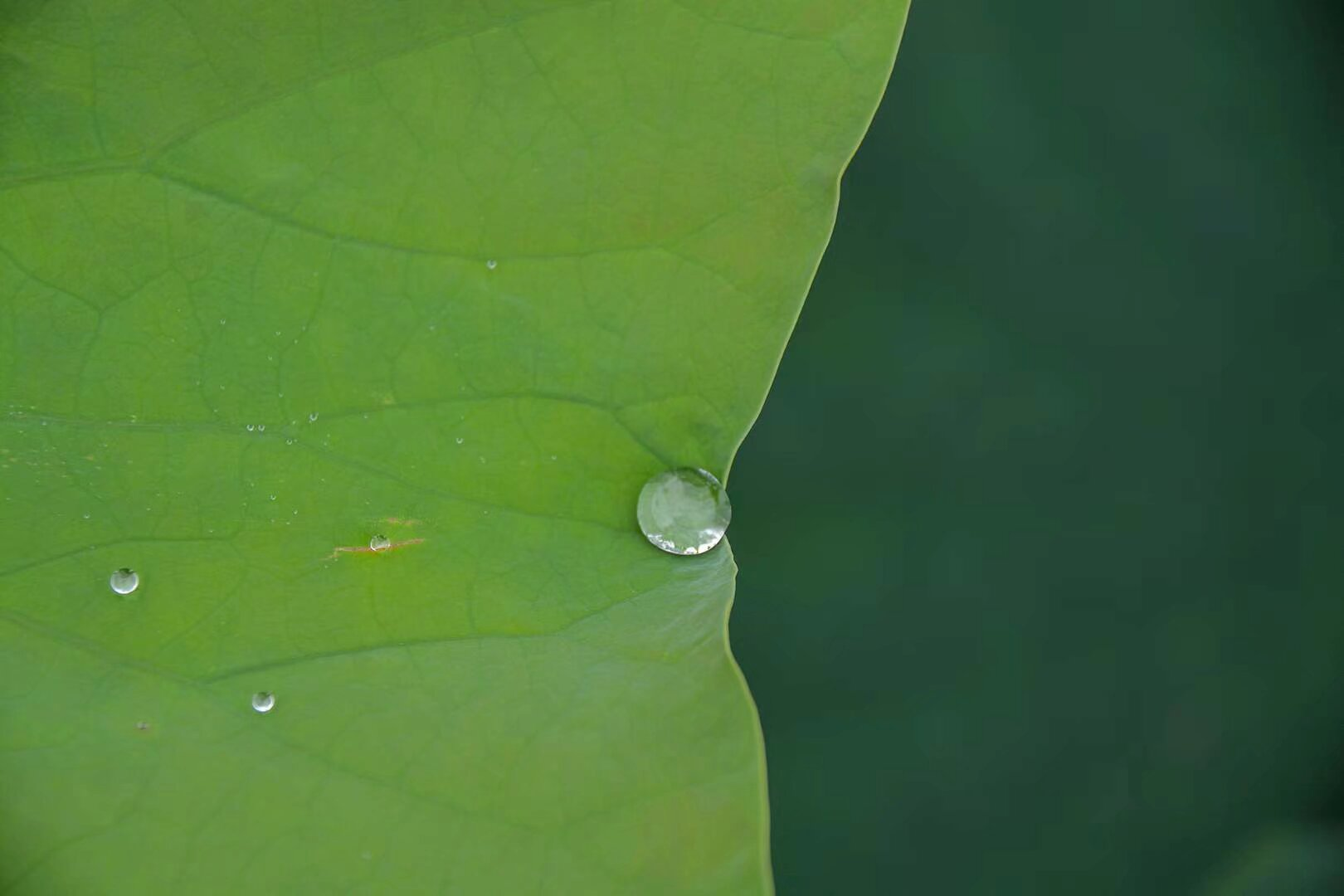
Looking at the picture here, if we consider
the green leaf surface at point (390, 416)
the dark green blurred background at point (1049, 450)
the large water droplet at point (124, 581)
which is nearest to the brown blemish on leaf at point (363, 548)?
the green leaf surface at point (390, 416)

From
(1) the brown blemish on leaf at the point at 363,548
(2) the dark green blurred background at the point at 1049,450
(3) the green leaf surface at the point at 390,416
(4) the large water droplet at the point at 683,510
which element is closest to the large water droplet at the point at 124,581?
(3) the green leaf surface at the point at 390,416

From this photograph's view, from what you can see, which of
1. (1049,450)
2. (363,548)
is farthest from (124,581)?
(1049,450)

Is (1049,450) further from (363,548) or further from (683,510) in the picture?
(363,548)

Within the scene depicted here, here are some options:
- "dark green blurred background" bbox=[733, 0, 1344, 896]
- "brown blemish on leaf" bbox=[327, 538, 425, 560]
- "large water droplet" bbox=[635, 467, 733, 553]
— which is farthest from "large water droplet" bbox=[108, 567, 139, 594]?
"dark green blurred background" bbox=[733, 0, 1344, 896]

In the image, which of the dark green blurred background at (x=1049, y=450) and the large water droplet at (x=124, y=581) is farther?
the dark green blurred background at (x=1049, y=450)

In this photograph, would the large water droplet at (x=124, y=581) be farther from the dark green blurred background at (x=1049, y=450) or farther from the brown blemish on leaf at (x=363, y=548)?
the dark green blurred background at (x=1049, y=450)

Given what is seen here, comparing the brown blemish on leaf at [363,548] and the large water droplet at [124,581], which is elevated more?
the brown blemish on leaf at [363,548]

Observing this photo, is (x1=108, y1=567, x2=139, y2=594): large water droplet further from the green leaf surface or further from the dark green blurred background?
the dark green blurred background
